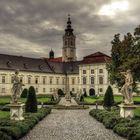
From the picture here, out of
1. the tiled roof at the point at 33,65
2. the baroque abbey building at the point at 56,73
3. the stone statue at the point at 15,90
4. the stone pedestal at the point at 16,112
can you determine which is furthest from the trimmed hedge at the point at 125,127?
the tiled roof at the point at 33,65

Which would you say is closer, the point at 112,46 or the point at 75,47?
the point at 112,46

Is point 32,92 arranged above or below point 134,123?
above

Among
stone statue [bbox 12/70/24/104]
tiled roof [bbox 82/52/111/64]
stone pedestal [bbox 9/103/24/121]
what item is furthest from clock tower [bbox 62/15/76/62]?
stone pedestal [bbox 9/103/24/121]

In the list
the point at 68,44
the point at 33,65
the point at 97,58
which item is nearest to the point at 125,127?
the point at 97,58

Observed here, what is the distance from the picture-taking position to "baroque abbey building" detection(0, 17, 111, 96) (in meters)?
73.9

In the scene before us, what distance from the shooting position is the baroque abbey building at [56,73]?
243ft

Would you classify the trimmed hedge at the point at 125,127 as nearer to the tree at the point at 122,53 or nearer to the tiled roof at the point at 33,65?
the tree at the point at 122,53

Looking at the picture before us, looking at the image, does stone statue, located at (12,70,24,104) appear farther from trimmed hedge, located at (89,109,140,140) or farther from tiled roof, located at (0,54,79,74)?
tiled roof, located at (0,54,79,74)

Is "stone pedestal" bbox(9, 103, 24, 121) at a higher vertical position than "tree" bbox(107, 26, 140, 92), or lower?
lower

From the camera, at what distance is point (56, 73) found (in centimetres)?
8712

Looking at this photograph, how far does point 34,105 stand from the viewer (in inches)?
1087

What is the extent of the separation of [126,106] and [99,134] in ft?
16.9

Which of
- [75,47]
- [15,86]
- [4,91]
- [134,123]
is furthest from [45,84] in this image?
[134,123]

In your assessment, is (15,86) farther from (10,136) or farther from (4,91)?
(4,91)
